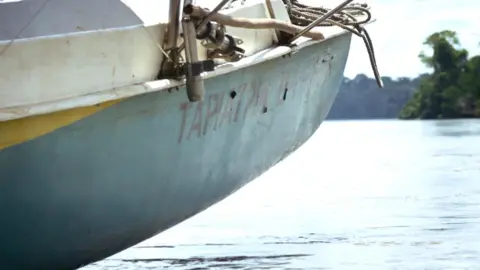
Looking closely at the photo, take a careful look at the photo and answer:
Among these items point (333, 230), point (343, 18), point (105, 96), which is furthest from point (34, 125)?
point (333, 230)

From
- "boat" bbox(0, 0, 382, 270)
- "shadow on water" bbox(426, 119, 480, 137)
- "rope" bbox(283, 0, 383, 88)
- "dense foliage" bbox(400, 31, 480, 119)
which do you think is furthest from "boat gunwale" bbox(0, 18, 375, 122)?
"dense foliage" bbox(400, 31, 480, 119)

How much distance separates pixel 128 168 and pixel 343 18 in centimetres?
362

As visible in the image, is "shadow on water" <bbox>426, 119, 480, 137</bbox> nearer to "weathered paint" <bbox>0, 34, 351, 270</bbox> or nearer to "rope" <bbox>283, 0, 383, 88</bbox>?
"rope" <bbox>283, 0, 383, 88</bbox>

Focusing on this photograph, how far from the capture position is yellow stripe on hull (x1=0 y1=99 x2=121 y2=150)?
22.5 ft

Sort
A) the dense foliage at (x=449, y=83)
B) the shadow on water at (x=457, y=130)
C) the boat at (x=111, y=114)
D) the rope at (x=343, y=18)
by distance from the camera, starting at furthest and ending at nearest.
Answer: the dense foliage at (x=449, y=83) < the shadow on water at (x=457, y=130) < the rope at (x=343, y=18) < the boat at (x=111, y=114)

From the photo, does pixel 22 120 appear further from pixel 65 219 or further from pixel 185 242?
pixel 185 242

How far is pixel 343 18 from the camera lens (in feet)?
35.3

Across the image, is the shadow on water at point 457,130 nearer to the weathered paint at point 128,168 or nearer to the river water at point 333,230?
the river water at point 333,230

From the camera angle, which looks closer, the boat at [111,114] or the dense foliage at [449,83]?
the boat at [111,114]

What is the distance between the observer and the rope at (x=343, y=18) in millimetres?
10094

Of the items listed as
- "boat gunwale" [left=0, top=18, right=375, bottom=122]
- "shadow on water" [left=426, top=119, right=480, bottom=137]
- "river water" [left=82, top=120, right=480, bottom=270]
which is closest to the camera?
"boat gunwale" [left=0, top=18, right=375, bottom=122]

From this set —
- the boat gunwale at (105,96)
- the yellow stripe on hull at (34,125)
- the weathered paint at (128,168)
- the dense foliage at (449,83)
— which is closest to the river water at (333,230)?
the weathered paint at (128,168)

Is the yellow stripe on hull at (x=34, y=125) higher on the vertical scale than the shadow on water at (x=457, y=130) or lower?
higher

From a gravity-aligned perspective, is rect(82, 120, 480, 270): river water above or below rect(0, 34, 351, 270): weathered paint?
below
